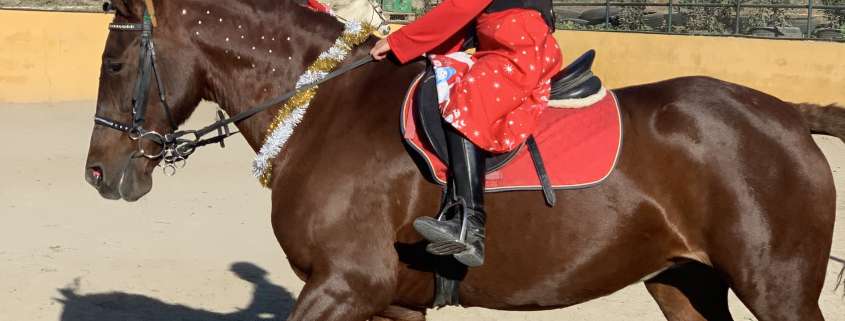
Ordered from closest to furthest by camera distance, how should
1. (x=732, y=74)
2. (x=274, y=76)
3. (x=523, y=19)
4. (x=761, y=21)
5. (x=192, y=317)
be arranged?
1. (x=523, y=19)
2. (x=274, y=76)
3. (x=192, y=317)
4. (x=732, y=74)
5. (x=761, y=21)

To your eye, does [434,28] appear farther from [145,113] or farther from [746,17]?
[746,17]

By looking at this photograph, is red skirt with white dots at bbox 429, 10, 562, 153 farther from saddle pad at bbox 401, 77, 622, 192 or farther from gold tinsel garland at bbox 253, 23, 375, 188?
gold tinsel garland at bbox 253, 23, 375, 188

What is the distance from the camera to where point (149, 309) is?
6.21m

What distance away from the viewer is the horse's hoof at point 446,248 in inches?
150

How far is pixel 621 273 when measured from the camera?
13.6ft

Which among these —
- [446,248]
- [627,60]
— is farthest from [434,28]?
[627,60]

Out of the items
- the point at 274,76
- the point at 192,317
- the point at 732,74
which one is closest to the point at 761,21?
the point at 732,74

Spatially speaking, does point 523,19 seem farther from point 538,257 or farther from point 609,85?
point 609,85

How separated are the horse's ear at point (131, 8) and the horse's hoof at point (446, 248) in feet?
4.90

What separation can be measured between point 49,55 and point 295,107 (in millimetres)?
11780

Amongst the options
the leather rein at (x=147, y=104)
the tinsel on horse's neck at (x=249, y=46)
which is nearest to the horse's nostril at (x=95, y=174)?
the leather rein at (x=147, y=104)

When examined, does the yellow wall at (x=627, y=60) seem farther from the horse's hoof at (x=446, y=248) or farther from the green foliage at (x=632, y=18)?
the horse's hoof at (x=446, y=248)

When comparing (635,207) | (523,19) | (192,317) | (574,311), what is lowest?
(574,311)

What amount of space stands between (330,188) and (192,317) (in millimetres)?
2465
